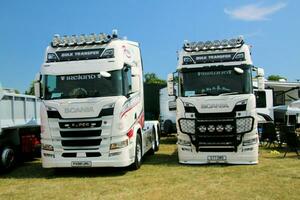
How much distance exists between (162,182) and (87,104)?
2.64 metres

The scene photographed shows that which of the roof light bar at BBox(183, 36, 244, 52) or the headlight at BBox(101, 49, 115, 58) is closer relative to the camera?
the headlight at BBox(101, 49, 115, 58)

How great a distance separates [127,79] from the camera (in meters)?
10.6

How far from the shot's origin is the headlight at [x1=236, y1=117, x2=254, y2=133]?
11.1 metres

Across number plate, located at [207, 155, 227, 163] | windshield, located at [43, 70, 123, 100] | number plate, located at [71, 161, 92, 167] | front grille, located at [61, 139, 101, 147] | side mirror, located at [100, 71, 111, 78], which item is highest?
side mirror, located at [100, 71, 111, 78]

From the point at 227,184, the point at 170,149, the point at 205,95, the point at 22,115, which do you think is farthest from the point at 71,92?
the point at 170,149

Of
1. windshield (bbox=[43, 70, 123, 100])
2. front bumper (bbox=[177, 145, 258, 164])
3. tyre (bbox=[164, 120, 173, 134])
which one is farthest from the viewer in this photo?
tyre (bbox=[164, 120, 173, 134])

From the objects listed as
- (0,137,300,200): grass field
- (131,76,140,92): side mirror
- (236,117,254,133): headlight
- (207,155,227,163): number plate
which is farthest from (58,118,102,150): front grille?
(236,117,254,133): headlight

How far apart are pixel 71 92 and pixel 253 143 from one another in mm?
5092

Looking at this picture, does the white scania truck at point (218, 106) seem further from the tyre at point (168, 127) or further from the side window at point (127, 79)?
the tyre at point (168, 127)

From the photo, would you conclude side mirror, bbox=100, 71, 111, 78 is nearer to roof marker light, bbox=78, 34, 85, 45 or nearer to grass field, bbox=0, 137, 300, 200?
roof marker light, bbox=78, 34, 85, 45

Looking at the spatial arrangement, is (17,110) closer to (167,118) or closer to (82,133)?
(82,133)

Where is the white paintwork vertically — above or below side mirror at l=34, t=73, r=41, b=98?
below

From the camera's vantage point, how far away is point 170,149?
16.8 meters

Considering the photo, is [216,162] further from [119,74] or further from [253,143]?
[119,74]
